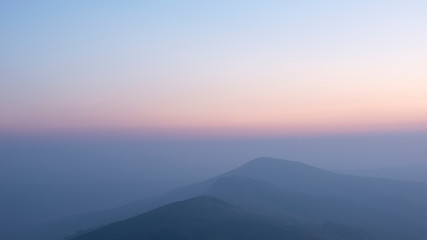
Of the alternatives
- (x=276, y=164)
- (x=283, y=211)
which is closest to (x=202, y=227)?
(x=283, y=211)

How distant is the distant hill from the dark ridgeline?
123 millimetres

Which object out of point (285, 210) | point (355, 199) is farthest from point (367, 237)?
point (355, 199)

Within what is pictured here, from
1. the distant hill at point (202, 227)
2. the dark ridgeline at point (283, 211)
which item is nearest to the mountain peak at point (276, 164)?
the dark ridgeline at point (283, 211)

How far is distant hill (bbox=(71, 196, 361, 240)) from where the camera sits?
194 feet

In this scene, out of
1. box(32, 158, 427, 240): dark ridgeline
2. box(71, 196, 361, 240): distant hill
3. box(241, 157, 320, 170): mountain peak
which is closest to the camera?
box(71, 196, 361, 240): distant hill

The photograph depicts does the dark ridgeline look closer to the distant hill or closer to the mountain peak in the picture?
the distant hill

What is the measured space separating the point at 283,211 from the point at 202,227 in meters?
34.1

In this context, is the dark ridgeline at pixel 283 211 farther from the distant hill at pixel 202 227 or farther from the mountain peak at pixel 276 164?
the mountain peak at pixel 276 164

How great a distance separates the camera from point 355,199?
11400 cm

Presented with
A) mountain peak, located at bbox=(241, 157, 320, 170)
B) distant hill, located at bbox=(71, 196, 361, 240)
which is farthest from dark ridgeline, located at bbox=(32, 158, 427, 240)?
mountain peak, located at bbox=(241, 157, 320, 170)

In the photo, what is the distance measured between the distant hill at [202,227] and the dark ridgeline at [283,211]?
0.12 metres

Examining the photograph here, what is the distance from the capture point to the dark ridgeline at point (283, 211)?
62.6m

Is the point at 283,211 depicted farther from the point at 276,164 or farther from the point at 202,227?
the point at 276,164

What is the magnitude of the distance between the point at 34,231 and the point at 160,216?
308ft
